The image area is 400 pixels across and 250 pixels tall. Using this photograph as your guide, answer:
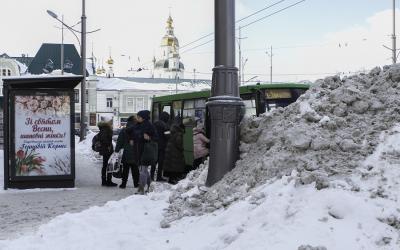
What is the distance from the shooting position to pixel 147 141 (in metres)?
9.92

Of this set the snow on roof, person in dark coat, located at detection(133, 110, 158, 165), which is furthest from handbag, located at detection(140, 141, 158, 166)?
the snow on roof

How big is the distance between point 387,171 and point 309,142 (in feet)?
3.38

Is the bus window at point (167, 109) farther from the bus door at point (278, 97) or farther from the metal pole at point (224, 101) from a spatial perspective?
the metal pole at point (224, 101)

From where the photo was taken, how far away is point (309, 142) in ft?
20.0

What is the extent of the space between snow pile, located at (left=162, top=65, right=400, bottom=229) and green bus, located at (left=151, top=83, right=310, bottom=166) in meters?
4.39

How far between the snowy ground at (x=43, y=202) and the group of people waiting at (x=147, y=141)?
608 millimetres

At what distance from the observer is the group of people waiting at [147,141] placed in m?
9.82

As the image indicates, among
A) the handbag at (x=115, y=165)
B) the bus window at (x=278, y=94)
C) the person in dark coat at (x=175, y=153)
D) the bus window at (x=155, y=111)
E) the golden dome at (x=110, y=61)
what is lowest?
the handbag at (x=115, y=165)

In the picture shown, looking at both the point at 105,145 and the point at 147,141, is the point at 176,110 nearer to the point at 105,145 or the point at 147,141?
the point at 105,145

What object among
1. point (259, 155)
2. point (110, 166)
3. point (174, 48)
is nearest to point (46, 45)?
point (174, 48)

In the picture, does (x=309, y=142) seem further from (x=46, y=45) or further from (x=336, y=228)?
(x=46, y=45)

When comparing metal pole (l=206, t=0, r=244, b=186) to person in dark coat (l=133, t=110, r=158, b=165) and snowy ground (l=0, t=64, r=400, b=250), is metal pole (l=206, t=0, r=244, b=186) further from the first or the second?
person in dark coat (l=133, t=110, r=158, b=165)

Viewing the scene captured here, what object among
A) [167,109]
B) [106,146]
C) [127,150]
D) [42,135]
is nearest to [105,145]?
[106,146]

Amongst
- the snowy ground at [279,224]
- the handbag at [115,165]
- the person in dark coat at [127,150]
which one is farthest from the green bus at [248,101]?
the snowy ground at [279,224]
